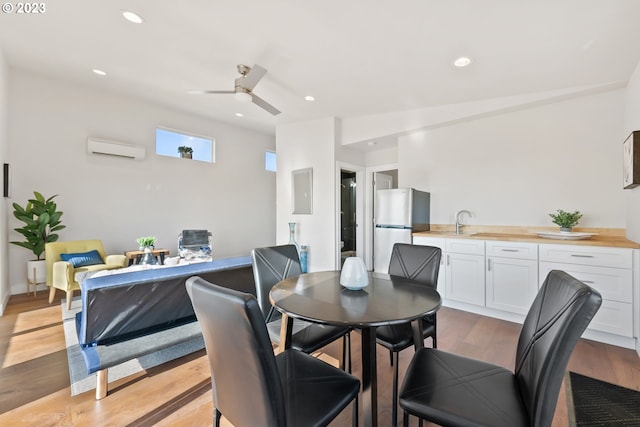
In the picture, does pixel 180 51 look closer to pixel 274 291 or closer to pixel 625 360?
pixel 274 291

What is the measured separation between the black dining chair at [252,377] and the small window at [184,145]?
16.3 feet

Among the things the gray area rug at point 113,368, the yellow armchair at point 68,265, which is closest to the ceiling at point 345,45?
the yellow armchair at point 68,265

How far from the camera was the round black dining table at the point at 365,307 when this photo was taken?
3.85ft

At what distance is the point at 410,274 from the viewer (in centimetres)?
215

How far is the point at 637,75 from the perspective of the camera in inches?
97.2

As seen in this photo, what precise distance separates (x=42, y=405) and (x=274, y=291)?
160 centimetres

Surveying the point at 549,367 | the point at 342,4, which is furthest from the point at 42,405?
the point at 342,4

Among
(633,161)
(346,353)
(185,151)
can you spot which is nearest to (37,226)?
(185,151)

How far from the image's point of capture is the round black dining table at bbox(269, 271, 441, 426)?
117 centimetres

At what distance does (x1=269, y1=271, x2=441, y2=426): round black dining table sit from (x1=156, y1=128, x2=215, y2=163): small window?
4.61m

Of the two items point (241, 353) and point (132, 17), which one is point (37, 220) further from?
point (241, 353)

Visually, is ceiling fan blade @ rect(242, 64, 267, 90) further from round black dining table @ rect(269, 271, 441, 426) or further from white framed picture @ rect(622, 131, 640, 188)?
white framed picture @ rect(622, 131, 640, 188)

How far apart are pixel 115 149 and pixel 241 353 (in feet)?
16.0

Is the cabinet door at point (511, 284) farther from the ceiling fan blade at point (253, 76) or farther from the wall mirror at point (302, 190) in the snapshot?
the ceiling fan blade at point (253, 76)
